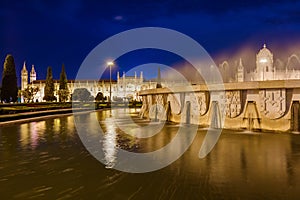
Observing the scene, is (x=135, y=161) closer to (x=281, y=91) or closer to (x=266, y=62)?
(x=281, y=91)

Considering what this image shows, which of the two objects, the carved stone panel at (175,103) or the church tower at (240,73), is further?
the church tower at (240,73)

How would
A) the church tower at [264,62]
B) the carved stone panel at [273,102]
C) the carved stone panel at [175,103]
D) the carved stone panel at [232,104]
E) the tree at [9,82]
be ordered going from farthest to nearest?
the tree at [9,82] → the church tower at [264,62] → the carved stone panel at [175,103] → the carved stone panel at [232,104] → the carved stone panel at [273,102]

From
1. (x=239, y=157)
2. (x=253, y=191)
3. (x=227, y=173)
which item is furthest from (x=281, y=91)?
(x=253, y=191)

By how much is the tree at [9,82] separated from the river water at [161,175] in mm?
40984

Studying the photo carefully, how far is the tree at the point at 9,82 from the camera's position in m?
45.3

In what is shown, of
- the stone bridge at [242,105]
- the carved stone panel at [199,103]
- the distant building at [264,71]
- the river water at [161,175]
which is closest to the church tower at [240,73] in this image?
the distant building at [264,71]

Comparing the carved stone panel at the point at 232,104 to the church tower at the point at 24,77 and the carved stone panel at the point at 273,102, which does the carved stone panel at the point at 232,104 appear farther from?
the church tower at the point at 24,77

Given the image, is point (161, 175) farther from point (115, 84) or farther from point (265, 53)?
point (115, 84)

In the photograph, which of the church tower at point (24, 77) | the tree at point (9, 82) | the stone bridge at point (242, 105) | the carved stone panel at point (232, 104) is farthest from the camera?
the church tower at point (24, 77)

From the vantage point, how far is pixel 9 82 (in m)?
45.8

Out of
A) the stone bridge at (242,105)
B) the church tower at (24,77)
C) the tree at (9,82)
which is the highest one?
the church tower at (24,77)

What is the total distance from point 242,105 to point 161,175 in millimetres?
7863

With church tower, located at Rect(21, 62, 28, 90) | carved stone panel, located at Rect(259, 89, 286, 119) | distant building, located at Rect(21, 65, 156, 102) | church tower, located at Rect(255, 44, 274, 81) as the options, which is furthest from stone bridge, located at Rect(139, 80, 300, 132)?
church tower, located at Rect(21, 62, 28, 90)

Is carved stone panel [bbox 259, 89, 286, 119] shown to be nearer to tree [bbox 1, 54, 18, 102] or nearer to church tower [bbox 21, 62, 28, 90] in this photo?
tree [bbox 1, 54, 18, 102]
